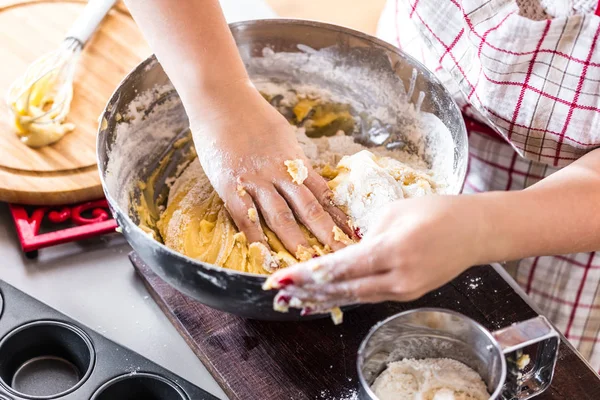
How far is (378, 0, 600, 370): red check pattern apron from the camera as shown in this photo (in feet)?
3.02

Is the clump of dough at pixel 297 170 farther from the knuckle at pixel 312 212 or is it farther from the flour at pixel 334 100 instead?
the flour at pixel 334 100

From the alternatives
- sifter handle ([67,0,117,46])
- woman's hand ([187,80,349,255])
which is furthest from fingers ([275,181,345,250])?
sifter handle ([67,0,117,46])

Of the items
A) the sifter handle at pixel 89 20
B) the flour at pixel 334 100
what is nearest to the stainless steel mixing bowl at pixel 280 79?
the flour at pixel 334 100

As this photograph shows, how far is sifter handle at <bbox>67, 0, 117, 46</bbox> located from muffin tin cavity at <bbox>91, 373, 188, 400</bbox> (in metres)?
0.68

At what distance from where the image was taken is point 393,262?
2.18 ft

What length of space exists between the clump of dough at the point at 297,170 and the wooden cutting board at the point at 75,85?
33cm

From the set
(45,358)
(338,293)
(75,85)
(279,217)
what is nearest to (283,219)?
(279,217)

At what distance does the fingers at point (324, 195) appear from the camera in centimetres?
96

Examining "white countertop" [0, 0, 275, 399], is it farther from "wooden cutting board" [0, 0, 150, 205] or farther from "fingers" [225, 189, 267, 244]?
"fingers" [225, 189, 267, 244]

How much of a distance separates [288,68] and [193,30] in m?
0.23

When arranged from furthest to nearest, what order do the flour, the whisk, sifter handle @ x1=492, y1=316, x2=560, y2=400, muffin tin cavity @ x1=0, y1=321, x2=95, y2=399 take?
1. the whisk
2. the flour
3. muffin tin cavity @ x1=0, y1=321, x2=95, y2=399
4. sifter handle @ x1=492, y1=316, x2=560, y2=400

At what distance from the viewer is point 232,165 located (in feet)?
3.08

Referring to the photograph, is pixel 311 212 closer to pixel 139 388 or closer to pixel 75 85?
pixel 139 388

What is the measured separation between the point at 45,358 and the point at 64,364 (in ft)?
0.09
